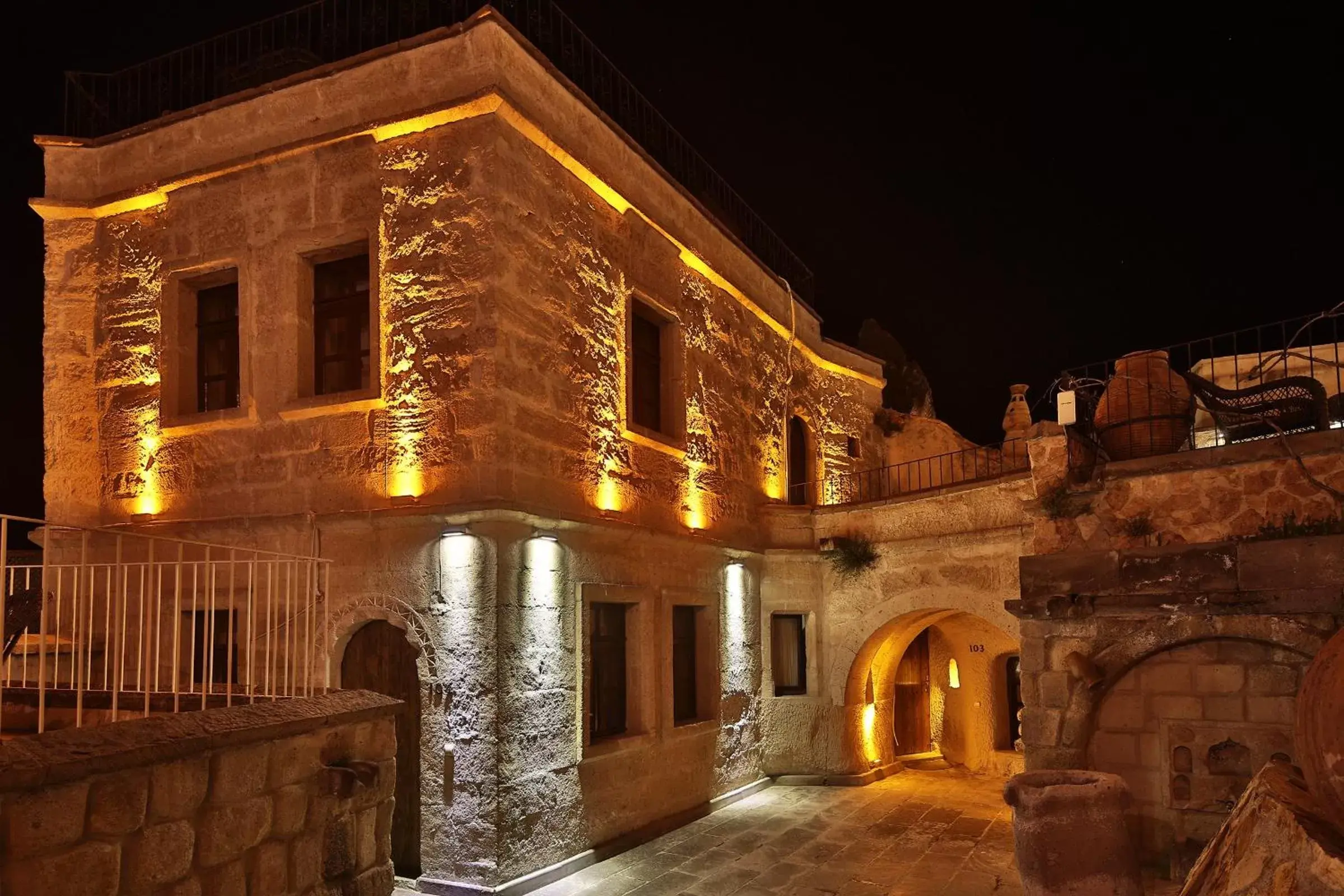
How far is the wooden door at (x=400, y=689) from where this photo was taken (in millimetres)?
7941

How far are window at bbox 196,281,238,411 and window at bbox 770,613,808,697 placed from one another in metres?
7.16

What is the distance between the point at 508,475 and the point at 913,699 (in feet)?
29.4

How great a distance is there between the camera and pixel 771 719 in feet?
40.0

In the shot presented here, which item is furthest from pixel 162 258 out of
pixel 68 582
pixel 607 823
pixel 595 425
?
pixel 607 823

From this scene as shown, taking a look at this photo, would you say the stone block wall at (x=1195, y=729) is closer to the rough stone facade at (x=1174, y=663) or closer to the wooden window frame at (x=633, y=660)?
the rough stone facade at (x=1174, y=663)

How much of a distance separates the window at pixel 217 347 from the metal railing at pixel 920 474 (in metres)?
8.25

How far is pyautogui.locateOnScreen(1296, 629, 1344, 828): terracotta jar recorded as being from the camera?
301 cm

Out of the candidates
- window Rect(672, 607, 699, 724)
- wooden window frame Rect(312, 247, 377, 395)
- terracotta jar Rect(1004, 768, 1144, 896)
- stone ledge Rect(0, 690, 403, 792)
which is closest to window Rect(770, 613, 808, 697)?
window Rect(672, 607, 699, 724)

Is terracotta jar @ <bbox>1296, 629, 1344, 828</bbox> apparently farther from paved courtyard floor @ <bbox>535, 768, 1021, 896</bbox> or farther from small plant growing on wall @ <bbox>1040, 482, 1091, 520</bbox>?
paved courtyard floor @ <bbox>535, 768, 1021, 896</bbox>

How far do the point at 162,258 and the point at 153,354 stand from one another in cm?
95

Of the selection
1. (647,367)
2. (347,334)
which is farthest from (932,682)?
(347,334)

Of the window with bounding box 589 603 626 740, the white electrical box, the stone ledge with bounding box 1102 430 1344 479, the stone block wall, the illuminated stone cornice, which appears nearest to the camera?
the stone block wall

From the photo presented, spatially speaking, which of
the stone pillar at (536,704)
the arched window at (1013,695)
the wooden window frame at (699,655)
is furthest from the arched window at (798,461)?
the stone pillar at (536,704)

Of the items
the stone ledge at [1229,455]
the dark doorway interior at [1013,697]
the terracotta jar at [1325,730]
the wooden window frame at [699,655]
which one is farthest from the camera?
the dark doorway interior at [1013,697]
